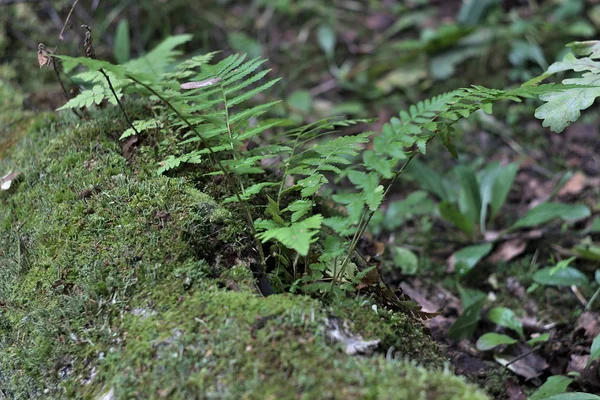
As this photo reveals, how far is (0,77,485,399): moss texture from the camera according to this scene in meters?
1.63

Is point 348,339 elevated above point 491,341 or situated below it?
above

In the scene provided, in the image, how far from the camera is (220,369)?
1662mm

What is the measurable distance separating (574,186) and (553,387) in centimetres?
232

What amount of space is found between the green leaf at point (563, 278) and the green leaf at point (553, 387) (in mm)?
882

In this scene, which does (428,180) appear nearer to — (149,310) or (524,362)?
(524,362)

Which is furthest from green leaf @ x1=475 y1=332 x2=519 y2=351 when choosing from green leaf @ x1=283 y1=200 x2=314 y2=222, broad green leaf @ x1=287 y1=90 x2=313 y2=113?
broad green leaf @ x1=287 y1=90 x2=313 y2=113

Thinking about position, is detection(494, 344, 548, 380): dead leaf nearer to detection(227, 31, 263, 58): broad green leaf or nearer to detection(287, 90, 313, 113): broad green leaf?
detection(287, 90, 313, 113): broad green leaf

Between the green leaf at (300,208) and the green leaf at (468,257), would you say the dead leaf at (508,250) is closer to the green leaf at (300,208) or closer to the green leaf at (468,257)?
the green leaf at (468,257)

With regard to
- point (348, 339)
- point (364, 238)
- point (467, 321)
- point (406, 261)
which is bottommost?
point (467, 321)

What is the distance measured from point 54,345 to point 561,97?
2.38 metres

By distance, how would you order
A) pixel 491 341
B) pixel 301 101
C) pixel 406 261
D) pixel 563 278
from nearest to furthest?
1. pixel 491 341
2. pixel 563 278
3. pixel 406 261
4. pixel 301 101

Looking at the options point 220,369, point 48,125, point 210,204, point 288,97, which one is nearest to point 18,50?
point 48,125

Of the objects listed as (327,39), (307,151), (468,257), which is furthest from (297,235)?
(327,39)

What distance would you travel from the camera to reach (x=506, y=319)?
3.05 m
